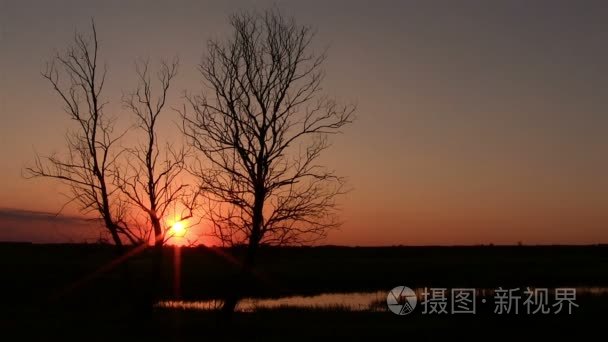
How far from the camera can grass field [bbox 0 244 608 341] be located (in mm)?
20422

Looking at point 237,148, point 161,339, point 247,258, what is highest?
point 237,148

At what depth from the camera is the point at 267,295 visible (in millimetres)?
40281

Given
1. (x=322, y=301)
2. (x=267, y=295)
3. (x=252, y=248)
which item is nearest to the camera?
(x=252, y=248)

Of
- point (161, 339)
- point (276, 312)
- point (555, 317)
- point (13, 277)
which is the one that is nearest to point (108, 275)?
point (13, 277)

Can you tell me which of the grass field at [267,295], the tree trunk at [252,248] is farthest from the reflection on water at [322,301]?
the tree trunk at [252,248]

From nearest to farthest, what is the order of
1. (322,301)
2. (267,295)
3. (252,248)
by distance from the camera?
(252,248) → (322,301) → (267,295)

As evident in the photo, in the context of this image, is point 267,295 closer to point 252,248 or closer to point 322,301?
point 322,301

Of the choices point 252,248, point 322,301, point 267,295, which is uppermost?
point 252,248

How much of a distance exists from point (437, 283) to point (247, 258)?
2671cm

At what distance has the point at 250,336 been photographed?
19625 millimetres

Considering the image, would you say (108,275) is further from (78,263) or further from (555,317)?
(555,317)

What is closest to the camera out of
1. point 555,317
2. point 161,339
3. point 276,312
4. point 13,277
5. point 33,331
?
point 161,339

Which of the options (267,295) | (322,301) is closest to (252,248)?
(322,301)

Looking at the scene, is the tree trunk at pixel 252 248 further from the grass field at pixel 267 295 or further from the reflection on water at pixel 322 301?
the reflection on water at pixel 322 301
